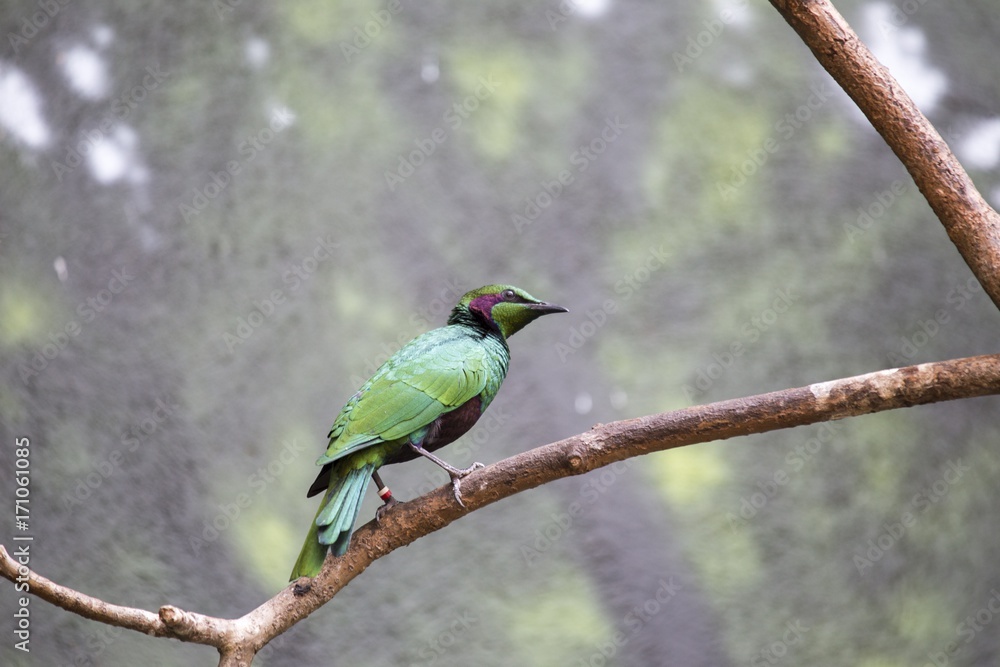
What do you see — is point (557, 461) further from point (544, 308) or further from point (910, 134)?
point (910, 134)

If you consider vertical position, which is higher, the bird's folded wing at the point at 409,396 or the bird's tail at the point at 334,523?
the bird's folded wing at the point at 409,396

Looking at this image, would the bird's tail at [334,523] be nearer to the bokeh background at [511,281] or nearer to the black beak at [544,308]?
the black beak at [544,308]

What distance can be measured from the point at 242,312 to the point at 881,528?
3595 mm

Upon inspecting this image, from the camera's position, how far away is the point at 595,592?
5156 millimetres

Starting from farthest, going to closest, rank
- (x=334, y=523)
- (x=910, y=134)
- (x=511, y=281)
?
(x=511, y=281) < (x=910, y=134) < (x=334, y=523)

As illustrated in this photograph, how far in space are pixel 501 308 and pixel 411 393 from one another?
552 millimetres

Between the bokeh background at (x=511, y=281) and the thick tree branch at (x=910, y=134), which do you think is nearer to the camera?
the thick tree branch at (x=910, y=134)

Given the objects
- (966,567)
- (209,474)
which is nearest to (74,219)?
(209,474)

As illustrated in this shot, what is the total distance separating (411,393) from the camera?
9.49ft

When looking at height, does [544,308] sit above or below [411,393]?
above

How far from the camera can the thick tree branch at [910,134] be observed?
2.64 metres

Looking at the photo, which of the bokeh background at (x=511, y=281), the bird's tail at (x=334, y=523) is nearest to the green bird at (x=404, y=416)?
the bird's tail at (x=334, y=523)

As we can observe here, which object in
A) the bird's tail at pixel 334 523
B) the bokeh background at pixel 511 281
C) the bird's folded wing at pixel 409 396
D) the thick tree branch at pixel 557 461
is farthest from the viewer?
Answer: the bokeh background at pixel 511 281

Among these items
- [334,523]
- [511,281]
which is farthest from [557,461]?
[511,281]
